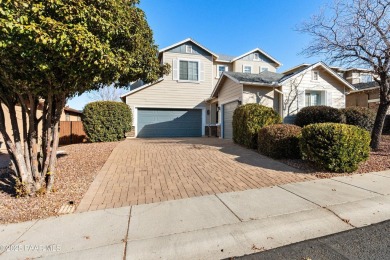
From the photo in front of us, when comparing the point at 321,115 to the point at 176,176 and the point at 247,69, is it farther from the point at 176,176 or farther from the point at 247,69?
the point at 247,69

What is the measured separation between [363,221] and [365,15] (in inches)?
325

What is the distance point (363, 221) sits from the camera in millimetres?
3318

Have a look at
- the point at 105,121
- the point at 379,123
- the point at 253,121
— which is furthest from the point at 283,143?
the point at 105,121

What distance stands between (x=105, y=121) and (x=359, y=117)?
45.2ft

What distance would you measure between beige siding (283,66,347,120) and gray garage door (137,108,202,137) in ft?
24.7

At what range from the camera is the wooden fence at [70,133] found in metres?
13.8

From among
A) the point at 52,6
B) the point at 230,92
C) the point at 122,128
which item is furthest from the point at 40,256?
the point at 230,92

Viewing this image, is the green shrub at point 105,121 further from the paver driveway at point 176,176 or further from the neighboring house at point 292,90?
the neighboring house at point 292,90

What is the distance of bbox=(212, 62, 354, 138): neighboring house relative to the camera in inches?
461

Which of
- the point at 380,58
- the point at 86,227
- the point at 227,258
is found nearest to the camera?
the point at 227,258

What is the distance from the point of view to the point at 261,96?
38.9ft

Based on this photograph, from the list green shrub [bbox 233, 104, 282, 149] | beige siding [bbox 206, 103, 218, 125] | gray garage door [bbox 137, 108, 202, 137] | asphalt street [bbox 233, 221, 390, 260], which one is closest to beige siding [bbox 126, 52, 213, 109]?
gray garage door [bbox 137, 108, 202, 137]

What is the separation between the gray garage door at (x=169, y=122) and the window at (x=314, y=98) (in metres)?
8.02

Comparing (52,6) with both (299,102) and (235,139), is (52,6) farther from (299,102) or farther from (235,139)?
(299,102)
